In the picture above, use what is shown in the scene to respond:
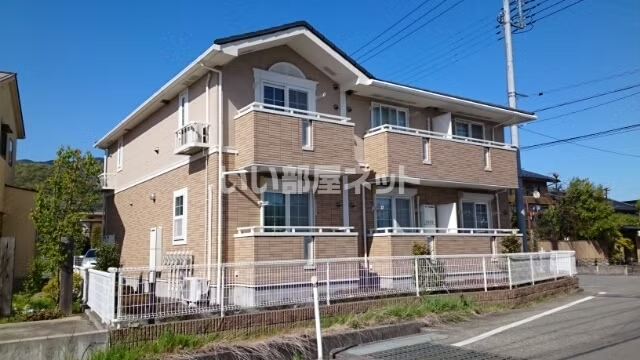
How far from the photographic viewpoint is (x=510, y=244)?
54.9ft

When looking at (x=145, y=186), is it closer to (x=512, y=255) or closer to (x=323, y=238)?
(x=323, y=238)

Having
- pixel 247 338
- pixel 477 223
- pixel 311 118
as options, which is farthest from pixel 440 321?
pixel 477 223

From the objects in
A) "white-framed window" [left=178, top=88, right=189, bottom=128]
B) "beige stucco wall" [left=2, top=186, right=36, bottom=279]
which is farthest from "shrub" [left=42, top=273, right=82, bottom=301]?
"beige stucco wall" [left=2, top=186, right=36, bottom=279]

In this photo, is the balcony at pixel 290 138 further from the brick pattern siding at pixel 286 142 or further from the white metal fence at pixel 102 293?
the white metal fence at pixel 102 293

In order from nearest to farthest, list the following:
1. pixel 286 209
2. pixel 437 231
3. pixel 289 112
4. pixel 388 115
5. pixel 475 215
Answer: pixel 289 112, pixel 286 209, pixel 437 231, pixel 388 115, pixel 475 215

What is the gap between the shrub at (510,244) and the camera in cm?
1672

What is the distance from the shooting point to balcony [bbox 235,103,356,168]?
39.7 ft

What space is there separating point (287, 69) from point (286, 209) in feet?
13.4

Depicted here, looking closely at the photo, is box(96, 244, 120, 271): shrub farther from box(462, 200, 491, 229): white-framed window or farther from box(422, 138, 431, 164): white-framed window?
box(462, 200, 491, 229): white-framed window

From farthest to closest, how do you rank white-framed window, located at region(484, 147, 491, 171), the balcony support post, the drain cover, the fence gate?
white-framed window, located at region(484, 147, 491, 171) < the balcony support post < the fence gate < the drain cover

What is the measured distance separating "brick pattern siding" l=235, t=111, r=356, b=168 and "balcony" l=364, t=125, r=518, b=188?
4.60 feet

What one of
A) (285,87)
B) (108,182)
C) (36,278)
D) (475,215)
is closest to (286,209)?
(285,87)

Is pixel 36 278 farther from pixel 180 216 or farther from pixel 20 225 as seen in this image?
pixel 20 225

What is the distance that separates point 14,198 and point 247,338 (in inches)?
548
